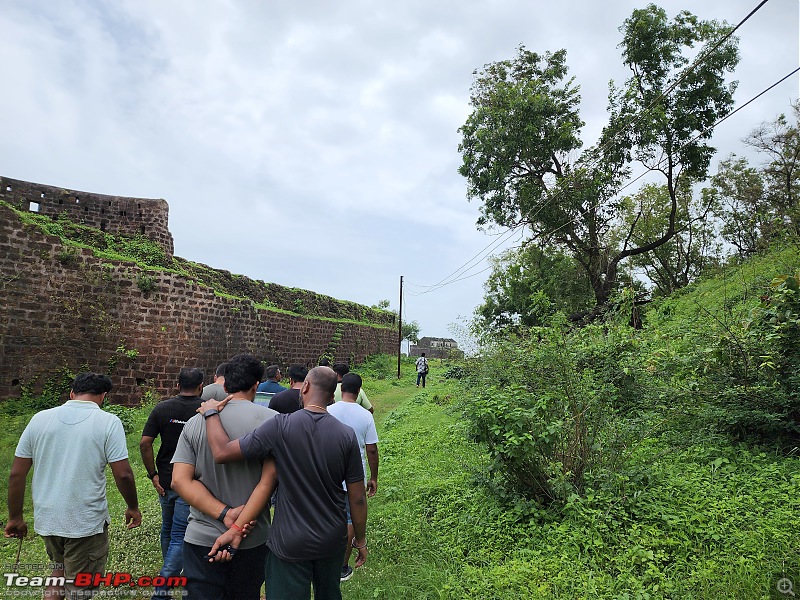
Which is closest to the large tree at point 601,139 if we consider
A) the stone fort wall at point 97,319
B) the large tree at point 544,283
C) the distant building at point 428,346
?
the large tree at point 544,283

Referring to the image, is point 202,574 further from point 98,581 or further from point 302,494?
point 98,581

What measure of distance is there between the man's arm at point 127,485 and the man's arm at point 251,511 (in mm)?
1065

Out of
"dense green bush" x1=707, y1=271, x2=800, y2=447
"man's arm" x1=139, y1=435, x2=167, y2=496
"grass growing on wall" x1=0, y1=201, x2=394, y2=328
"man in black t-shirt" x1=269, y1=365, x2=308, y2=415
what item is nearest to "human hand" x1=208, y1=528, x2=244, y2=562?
"man's arm" x1=139, y1=435, x2=167, y2=496

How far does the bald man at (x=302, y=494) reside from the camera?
2.60 m

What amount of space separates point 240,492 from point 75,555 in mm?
1354

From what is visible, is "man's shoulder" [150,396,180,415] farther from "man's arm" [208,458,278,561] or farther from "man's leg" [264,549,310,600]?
"man's leg" [264,549,310,600]

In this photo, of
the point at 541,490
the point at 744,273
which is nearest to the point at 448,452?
the point at 541,490

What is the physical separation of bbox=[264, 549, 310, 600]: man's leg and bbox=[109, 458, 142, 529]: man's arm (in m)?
1.24

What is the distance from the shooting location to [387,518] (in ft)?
17.5

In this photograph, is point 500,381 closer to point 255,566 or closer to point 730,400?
point 730,400

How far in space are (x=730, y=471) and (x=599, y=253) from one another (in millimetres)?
13026

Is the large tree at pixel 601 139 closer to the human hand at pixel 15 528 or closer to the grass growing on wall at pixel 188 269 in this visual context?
the grass growing on wall at pixel 188 269

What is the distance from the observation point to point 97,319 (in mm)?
10773

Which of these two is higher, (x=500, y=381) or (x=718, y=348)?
(x=718, y=348)
